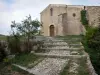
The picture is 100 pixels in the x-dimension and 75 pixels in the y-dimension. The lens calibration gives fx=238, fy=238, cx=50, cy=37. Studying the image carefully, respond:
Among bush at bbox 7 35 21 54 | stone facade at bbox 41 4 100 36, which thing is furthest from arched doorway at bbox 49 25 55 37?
bush at bbox 7 35 21 54

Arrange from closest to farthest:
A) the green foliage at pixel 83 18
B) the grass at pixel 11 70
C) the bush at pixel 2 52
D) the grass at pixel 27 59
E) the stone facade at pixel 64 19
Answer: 1. the grass at pixel 11 70
2. the grass at pixel 27 59
3. the bush at pixel 2 52
4. the green foliage at pixel 83 18
5. the stone facade at pixel 64 19

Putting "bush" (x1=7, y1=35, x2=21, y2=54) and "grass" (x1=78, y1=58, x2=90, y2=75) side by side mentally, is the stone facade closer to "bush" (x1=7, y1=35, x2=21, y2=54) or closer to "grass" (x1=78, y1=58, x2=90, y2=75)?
"bush" (x1=7, y1=35, x2=21, y2=54)

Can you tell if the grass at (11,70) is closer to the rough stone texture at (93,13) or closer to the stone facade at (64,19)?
the rough stone texture at (93,13)

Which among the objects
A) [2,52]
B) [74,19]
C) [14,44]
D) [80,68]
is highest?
[74,19]

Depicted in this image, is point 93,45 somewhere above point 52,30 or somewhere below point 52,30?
below

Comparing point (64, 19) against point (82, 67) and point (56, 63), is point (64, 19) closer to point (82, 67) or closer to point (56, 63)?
point (56, 63)

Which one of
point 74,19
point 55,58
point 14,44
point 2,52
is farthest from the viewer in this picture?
point 74,19

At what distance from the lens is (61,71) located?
1109cm

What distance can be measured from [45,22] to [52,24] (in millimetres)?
1257

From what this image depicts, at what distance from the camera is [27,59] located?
554 inches

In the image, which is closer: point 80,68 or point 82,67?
point 80,68

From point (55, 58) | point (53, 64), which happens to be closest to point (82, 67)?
point (53, 64)

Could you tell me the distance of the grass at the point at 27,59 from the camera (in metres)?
12.9

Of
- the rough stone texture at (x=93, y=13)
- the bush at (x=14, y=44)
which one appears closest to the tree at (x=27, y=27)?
the bush at (x=14, y=44)
